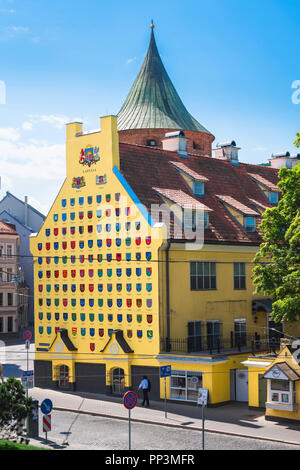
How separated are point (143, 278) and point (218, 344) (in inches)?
201

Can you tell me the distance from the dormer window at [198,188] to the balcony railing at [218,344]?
28.2 feet

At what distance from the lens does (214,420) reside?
104 ft

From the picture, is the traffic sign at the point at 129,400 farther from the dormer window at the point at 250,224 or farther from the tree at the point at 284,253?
the dormer window at the point at 250,224

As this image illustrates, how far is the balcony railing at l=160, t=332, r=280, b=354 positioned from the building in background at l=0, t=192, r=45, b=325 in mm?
42003

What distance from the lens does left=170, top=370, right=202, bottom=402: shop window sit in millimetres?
34969

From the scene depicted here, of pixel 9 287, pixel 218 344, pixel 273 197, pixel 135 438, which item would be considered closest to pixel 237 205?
pixel 273 197

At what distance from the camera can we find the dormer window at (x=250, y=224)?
43.2 m

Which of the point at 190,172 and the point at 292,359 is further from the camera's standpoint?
the point at 190,172

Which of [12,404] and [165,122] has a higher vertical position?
[165,122]

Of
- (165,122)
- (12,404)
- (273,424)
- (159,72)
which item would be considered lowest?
(273,424)

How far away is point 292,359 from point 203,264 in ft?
28.8

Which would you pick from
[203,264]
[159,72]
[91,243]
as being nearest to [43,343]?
[91,243]
